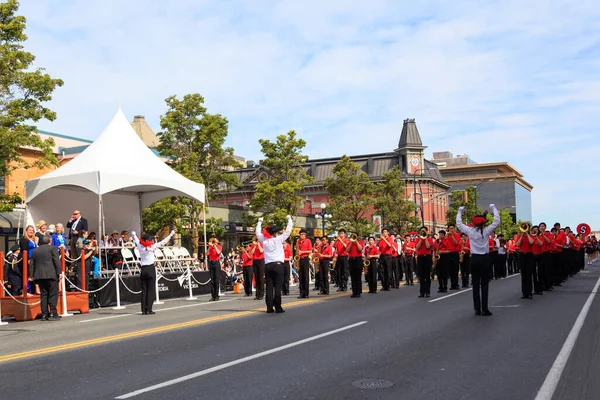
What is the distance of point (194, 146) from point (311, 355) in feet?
107

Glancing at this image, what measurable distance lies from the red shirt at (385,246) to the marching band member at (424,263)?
3.59 metres

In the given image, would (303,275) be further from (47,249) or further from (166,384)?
(166,384)

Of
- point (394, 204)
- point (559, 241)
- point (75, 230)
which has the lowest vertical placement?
point (559, 241)

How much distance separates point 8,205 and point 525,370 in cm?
2324

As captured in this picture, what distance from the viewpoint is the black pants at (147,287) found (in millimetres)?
16031

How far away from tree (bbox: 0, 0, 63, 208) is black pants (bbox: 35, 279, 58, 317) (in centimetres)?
1075

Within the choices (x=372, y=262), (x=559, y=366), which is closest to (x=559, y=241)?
(x=372, y=262)

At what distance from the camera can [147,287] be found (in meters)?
16.1

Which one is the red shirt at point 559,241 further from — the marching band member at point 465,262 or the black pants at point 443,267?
the black pants at point 443,267

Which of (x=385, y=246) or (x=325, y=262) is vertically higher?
(x=385, y=246)

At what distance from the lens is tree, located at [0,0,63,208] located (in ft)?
80.9

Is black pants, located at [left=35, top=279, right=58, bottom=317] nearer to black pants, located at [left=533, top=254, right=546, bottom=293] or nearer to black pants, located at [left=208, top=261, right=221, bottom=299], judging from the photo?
black pants, located at [left=208, top=261, right=221, bottom=299]

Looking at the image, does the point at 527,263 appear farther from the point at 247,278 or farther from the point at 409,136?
the point at 409,136

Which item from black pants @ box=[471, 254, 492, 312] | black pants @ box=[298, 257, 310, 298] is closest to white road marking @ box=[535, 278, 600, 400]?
black pants @ box=[471, 254, 492, 312]
